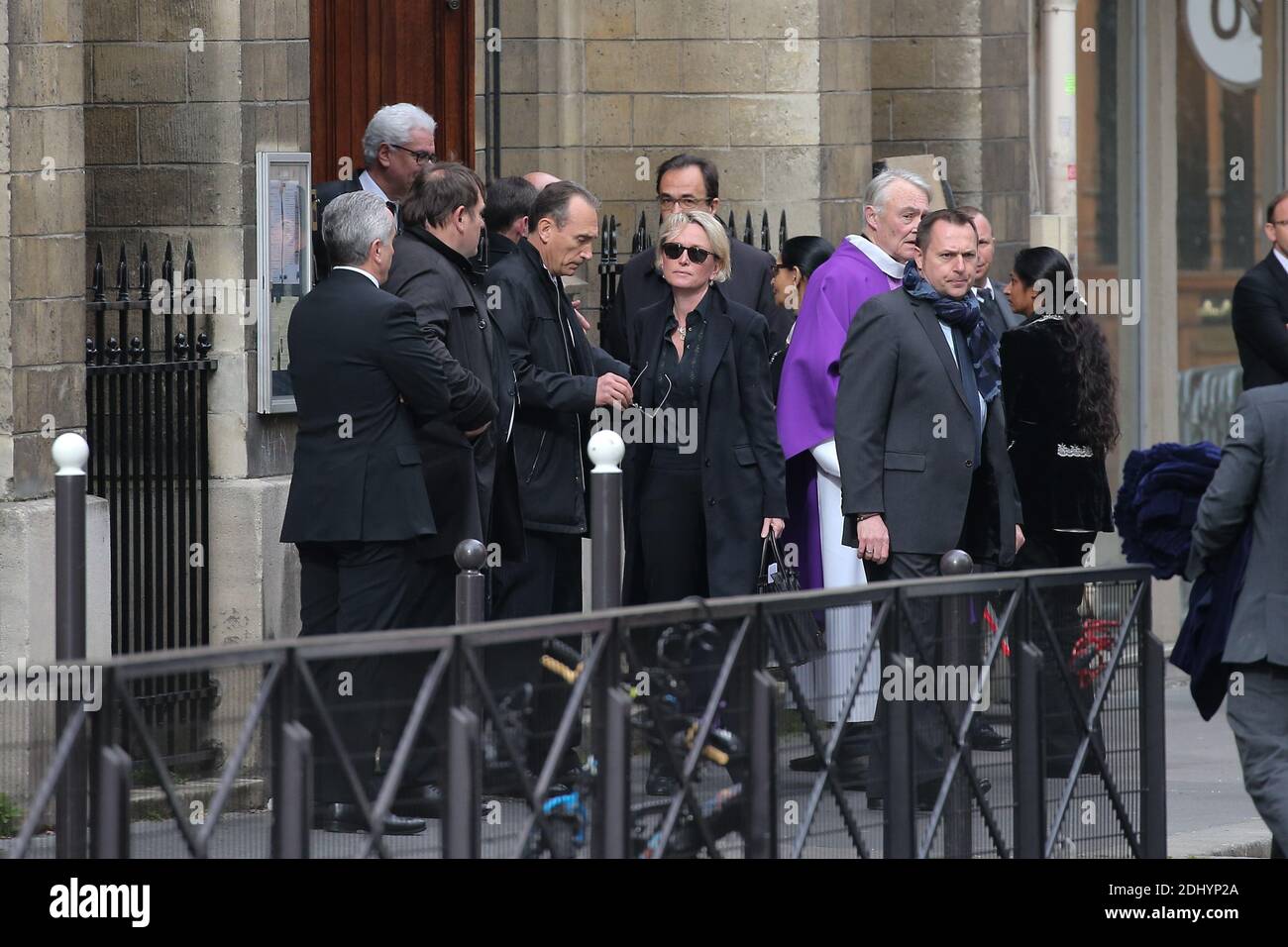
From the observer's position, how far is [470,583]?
25.1 feet

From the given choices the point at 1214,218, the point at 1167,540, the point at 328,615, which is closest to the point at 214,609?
the point at 328,615

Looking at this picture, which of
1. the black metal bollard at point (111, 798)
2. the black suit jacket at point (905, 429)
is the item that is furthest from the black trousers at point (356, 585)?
the black metal bollard at point (111, 798)

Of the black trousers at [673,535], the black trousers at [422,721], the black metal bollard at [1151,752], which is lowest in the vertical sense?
the black metal bollard at [1151,752]

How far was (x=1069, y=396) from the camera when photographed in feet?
32.3

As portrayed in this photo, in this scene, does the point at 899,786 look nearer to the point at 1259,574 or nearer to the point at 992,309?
the point at 1259,574

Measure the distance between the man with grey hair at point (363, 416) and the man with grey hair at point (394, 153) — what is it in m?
1.04

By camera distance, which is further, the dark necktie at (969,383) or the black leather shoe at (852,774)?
the dark necktie at (969,383)

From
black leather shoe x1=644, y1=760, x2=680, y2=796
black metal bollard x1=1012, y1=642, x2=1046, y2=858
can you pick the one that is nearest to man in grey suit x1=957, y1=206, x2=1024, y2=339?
black metal bollard x1=1012, y1=642, x2=1046, y2=858

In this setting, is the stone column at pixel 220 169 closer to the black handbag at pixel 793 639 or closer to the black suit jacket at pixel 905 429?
the black suit jacket at pixel 905 429

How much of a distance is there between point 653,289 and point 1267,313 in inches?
122

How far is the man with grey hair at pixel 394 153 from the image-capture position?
917 centimetres

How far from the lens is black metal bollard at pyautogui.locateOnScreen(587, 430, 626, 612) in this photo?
24.9 ft

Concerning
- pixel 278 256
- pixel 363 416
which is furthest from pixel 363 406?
pixel 278 256
